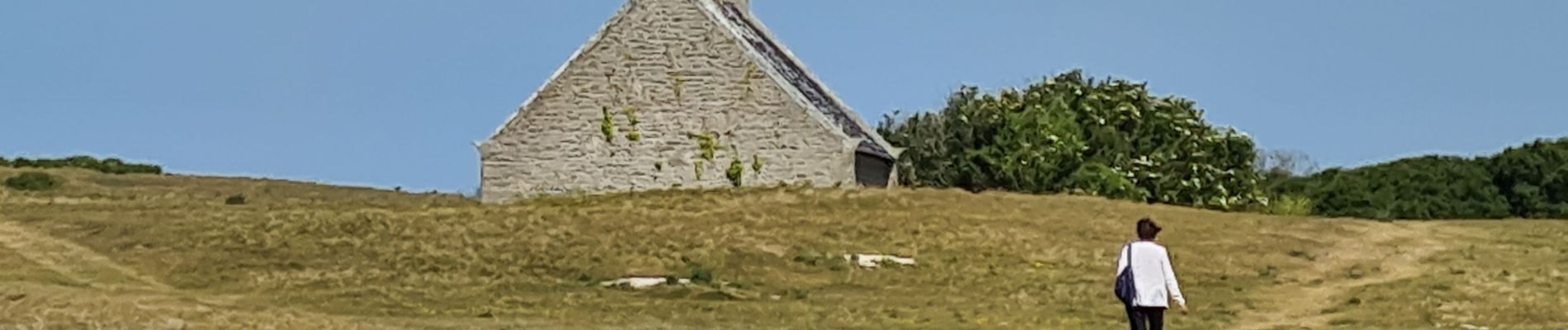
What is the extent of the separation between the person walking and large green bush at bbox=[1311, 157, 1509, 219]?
51.4 meters

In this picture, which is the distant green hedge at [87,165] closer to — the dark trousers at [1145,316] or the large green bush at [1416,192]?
the large green bush at [1416,192]

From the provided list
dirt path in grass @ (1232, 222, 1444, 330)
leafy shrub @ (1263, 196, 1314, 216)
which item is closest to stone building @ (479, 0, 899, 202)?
dirt path in grass @ (1232, 222, 1444, 330)

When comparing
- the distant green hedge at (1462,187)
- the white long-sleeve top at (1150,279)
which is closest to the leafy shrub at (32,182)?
the distant green hedge at (1462,187)

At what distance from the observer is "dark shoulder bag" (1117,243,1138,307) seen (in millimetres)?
17734

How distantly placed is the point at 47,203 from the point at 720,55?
44.2ft

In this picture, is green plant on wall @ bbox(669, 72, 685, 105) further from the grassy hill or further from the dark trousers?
the dark trousers

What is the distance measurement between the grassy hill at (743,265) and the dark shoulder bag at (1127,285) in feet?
21.3

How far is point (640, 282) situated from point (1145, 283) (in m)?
13.4

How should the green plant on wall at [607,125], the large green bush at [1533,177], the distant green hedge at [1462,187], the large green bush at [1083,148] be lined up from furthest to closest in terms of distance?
the large green bush at [1533,177]
the distant green hedge at [1462,187]
the large green bush at [1083,148]
the green plant on wall at [607,125]

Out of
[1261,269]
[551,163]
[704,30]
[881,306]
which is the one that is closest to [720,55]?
[704,30]

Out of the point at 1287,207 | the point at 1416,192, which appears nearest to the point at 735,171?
the point at 1287,207

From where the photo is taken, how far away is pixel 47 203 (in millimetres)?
42812

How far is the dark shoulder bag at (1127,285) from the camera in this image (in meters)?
17.7

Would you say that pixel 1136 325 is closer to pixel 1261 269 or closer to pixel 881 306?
pixel 881 306
